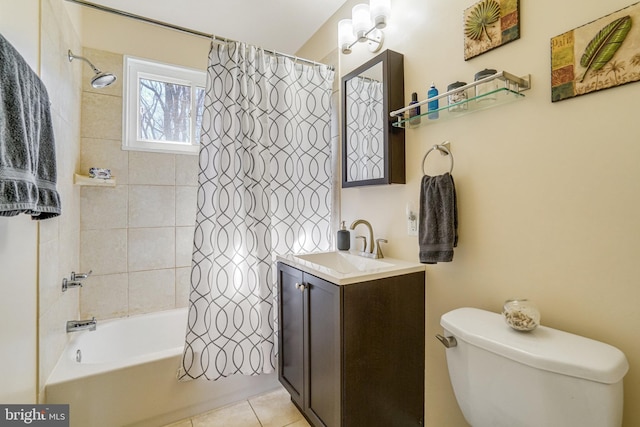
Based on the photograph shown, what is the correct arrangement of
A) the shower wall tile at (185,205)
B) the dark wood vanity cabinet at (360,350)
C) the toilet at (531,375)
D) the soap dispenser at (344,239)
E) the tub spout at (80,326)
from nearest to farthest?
the toilet at (531,375) < the dark wood vanity cabinet at (360,350) < the tub spout at (80,326) < the soap dispenser at (344,239) < the shower wall tile at (185,205)

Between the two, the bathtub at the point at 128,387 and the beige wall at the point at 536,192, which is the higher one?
the beige wall at the point at 536,192

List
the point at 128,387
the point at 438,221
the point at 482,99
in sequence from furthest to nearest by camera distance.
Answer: the point at 128,387
the point at 438,221
the point at 482,99

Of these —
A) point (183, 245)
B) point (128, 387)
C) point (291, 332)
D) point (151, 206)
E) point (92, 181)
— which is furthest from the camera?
point (183, 245)

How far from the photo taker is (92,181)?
6.31 ft

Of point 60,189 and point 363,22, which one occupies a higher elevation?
point 363,22

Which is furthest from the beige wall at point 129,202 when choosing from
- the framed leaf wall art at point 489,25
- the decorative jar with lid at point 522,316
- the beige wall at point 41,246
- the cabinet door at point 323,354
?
the decorative jar with lid at point 522,316

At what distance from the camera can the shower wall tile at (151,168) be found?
7.25ft

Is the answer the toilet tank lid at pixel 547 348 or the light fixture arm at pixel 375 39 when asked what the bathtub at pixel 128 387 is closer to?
the toilet tank lid at pixel 547 348

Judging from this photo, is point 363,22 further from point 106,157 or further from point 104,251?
point 104,251

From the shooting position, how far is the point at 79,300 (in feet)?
6.73

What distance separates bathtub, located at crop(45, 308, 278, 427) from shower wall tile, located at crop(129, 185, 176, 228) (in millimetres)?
792

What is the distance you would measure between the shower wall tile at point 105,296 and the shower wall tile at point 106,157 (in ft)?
2.39

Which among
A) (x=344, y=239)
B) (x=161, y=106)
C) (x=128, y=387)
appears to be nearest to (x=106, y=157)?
(x=161, y=106)

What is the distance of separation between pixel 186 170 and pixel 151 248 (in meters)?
0.68
